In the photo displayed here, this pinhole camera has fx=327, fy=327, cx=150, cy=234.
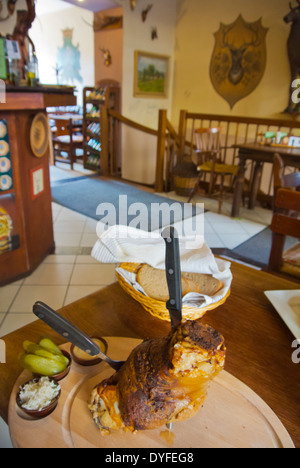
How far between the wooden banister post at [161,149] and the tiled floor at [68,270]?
1357 millimetres

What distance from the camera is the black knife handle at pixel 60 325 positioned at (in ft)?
1.91

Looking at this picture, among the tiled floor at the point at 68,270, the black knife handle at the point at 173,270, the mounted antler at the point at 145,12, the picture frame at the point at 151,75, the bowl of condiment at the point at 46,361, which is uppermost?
the mounted antler at the point at 145,12

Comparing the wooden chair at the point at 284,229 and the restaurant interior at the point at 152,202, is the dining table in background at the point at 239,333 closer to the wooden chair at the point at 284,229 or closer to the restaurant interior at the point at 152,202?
the restaurant interior at the point at 152,202

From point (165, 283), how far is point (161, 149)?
4.62 m

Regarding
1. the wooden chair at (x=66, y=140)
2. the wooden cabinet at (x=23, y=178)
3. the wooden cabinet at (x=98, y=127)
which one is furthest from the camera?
the wooden chair at (x=66, y=140)

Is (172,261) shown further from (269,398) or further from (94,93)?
(94,93)

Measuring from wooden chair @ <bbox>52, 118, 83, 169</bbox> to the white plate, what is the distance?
6054 mm

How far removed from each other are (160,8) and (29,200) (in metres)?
5.37

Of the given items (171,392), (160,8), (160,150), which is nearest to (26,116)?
(171,392)

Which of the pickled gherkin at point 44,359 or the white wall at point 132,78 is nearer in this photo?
the pickled gherkin at point 44,359

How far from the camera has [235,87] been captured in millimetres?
5871

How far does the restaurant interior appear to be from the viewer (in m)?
0.73

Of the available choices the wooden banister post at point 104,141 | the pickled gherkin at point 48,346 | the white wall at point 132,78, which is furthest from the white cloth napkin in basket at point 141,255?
the wooden banister post at point 104,141

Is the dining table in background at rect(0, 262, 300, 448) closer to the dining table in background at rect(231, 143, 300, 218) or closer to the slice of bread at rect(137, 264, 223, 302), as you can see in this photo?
the slice of bread at rect(137, 264, 223, 302)
